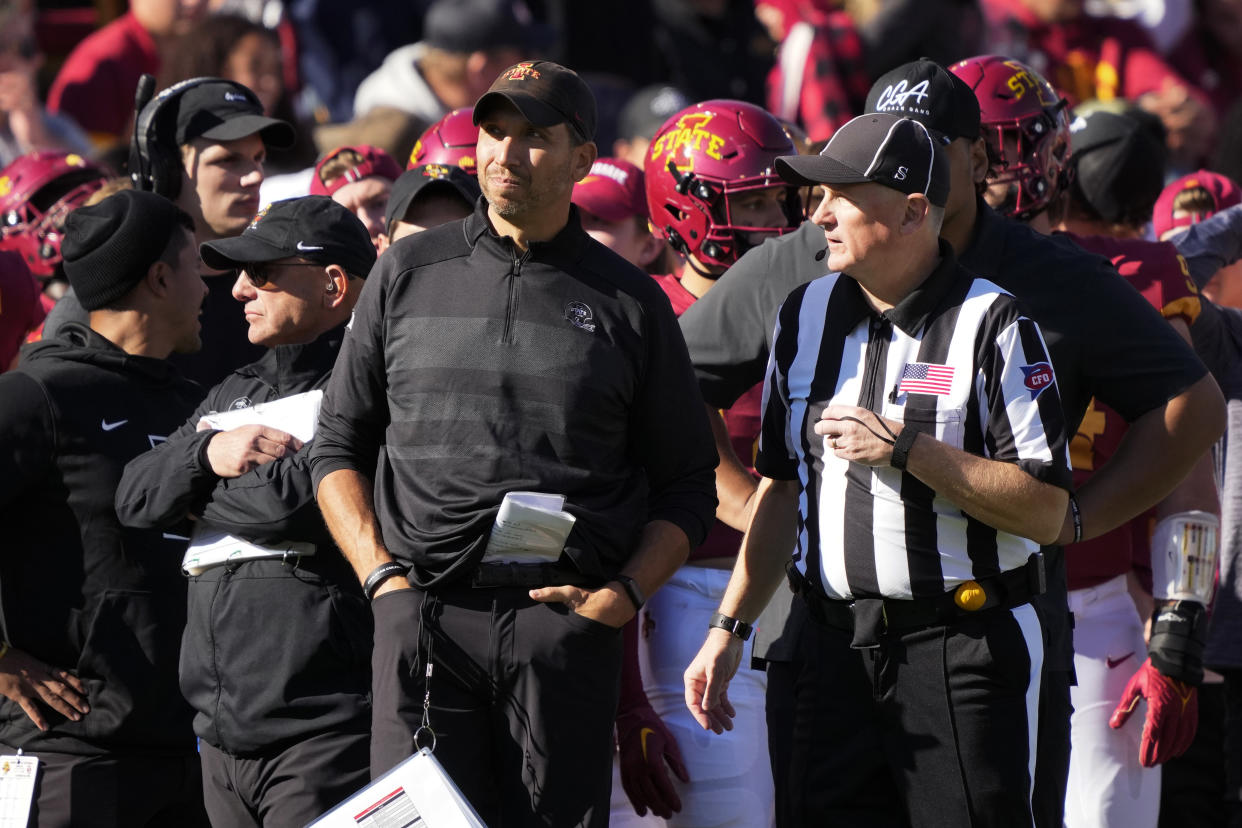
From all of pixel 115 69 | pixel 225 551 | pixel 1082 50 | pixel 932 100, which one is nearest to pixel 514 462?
pixel 225 551

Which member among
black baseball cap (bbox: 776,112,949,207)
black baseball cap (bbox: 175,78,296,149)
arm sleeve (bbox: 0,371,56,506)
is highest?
black baseball cap (bbox: 776,112,949,207)

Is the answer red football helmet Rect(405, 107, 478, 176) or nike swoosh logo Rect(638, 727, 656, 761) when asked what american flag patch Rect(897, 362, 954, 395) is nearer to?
nike swoosh logo Rect(638, 727, 656, 761)

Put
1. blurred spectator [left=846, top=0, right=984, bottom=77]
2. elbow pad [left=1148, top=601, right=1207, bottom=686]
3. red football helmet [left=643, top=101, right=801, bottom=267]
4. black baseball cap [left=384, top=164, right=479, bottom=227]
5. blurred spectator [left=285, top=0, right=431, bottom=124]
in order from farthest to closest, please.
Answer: blurred spectator [left=285, top=0, right=431, bottom=124] < blurred spectator [left=846, top=0, right=984, bottom=77] < red football helmet [left=643, top=101, right=801, bottom=267] < black baseball cap [left=384, top=164, right=479, bottom=227] < elbow pad [left=1148, top=601, right=1207, bottom=686]

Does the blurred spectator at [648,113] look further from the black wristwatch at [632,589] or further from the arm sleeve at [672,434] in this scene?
the black wristwatch at [632,589]

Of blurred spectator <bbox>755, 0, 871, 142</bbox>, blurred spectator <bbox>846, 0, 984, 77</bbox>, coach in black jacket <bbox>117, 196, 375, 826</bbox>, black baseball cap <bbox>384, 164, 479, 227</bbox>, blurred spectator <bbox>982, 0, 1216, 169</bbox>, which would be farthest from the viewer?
blurred spectator <bbox>982, 0, 1216, 169</bbox>

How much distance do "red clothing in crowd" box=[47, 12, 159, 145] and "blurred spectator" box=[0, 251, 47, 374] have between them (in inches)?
155

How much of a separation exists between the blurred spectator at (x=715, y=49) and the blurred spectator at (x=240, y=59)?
115 inches

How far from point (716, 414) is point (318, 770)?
1.43 m

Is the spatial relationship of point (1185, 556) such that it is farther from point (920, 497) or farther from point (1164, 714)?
point (920, 497)

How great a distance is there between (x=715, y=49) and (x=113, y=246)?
6.47m

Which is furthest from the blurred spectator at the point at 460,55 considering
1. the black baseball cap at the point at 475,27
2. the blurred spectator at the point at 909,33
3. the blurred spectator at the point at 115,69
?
the blurred spectator at the point at 909,33

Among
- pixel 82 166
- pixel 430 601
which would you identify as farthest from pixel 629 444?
pixel 82 166

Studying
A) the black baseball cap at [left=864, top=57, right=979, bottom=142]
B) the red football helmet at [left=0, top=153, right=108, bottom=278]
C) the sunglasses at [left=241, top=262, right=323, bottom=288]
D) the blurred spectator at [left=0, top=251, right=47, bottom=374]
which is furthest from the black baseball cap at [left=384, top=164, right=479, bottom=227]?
the red football helmet at [left=0, top=153, right=108, bottom=278]

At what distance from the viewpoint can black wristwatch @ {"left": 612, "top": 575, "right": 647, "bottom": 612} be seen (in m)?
3.99
